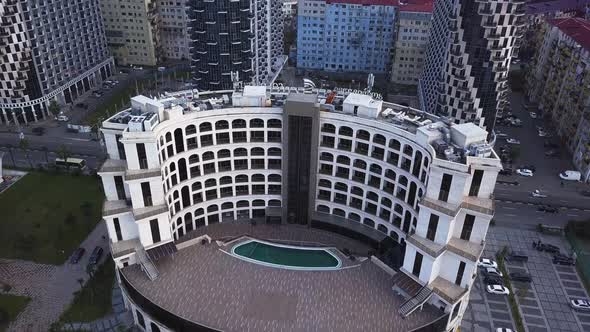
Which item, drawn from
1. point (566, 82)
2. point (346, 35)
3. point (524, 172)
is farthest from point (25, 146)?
point (566, 82)

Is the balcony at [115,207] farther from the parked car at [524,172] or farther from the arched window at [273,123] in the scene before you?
the parked car at [524,172]

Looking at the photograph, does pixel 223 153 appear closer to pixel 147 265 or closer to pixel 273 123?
pixel 273 123

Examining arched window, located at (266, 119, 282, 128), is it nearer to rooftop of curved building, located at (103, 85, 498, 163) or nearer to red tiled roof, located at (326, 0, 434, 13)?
rooftop of curved building, located at (103, 85, 498, 163)

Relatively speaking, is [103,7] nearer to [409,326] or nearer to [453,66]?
[453,66]

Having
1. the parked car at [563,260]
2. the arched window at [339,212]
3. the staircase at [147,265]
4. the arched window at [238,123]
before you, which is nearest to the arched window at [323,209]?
the arched window at [339,212]

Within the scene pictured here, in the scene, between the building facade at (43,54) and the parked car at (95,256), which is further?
the building facade at (43,54)
